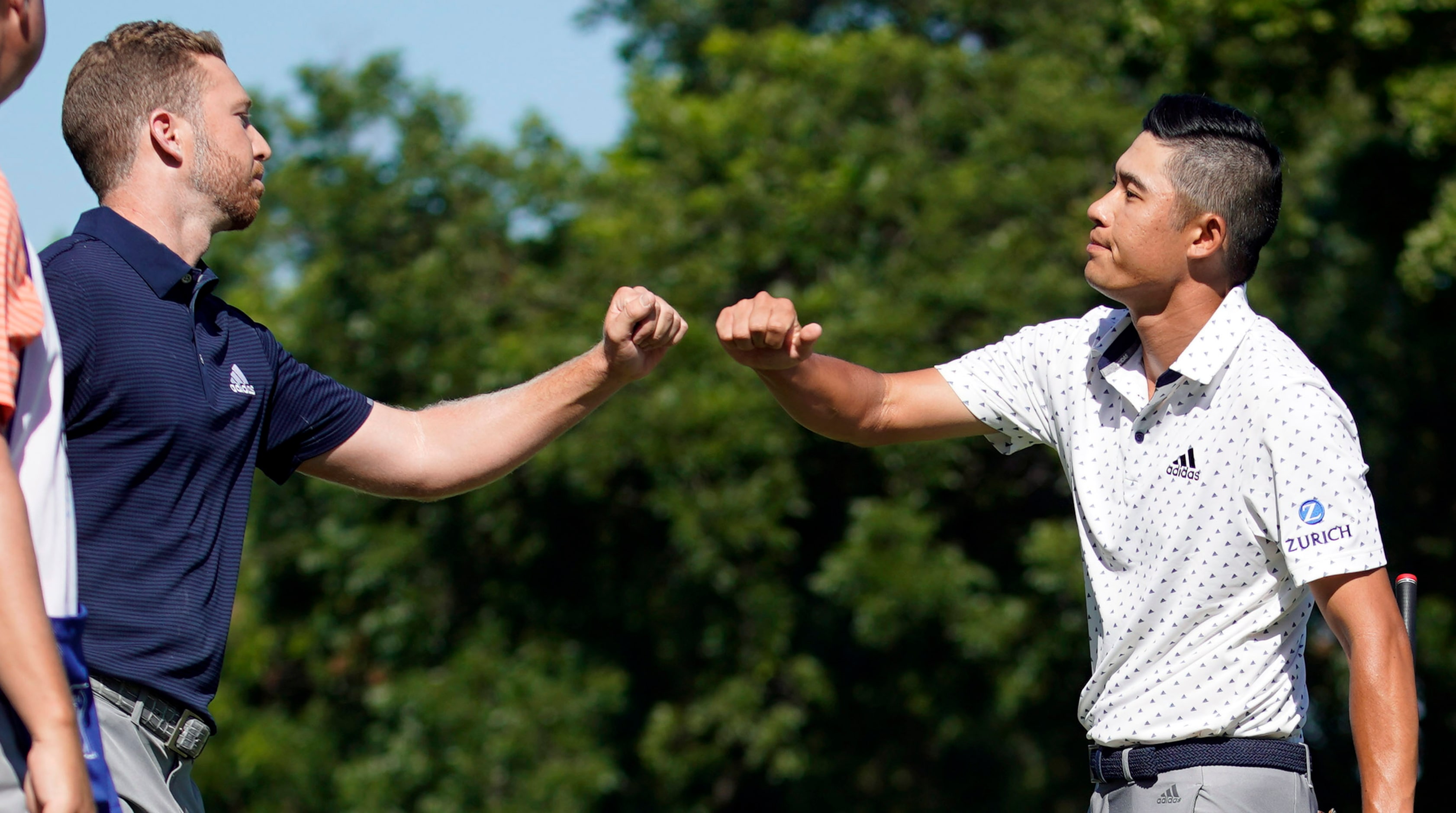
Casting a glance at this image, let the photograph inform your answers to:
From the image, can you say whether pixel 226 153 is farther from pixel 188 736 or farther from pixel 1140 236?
pixel 1140 236

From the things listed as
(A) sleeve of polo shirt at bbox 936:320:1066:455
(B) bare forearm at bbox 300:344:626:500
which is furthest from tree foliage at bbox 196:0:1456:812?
(B) bare forearm at bbox 300:344:626:500

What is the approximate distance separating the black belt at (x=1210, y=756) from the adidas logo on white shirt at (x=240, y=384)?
173 cm

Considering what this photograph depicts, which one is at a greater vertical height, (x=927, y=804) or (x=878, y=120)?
(x=878, y=120)

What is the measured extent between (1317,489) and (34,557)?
1.96 m

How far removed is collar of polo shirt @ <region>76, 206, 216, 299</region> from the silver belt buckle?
716 mm

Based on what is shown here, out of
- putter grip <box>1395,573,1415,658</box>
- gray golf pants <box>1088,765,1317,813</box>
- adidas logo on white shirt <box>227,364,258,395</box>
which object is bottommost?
gray golf pants <box>1088,765,1317,813</box>

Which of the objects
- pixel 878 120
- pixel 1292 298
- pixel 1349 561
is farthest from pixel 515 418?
pixel 1292 298

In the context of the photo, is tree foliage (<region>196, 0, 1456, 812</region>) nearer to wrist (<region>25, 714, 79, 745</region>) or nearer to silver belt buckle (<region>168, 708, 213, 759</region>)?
silver belt buckle (<region>168, 708, 213, 759</region>)

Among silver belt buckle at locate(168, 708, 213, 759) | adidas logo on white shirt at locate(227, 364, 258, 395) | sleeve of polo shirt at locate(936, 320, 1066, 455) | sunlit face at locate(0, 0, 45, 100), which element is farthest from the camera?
sleeve of polo shirt at locate(936, 320, 1066, 455)

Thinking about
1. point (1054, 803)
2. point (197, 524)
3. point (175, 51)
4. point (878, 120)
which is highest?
point (878, 120)

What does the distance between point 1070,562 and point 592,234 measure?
4615mm

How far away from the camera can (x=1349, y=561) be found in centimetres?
241

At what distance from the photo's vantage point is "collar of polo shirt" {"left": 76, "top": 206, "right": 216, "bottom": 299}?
2.52 m

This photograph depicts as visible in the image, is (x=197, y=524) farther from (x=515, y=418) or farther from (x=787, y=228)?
(x=787, y=228)
